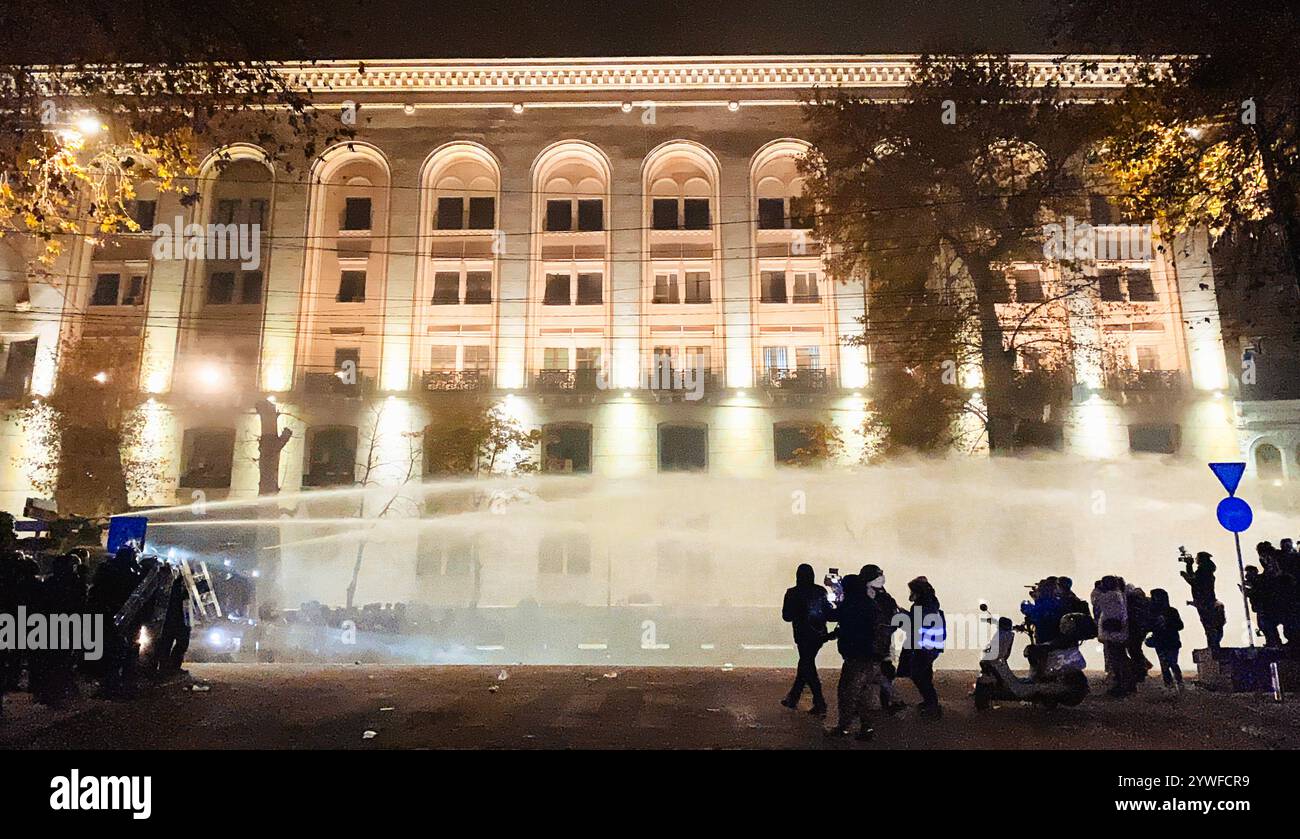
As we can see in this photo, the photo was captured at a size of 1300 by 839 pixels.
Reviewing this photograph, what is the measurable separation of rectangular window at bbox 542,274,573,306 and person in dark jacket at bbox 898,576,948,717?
2503 cm

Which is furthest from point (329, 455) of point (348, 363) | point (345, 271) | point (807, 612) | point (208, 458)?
point (807, 612)

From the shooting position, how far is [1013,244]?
20.6 metres

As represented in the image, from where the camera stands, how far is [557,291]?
33.5 m

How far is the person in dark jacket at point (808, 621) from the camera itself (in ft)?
31.3

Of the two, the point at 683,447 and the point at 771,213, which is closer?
the point at 683,447

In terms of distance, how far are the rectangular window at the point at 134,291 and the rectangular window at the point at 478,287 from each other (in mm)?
14513

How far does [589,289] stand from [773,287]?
8.30m

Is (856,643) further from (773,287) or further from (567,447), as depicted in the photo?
(773,287)

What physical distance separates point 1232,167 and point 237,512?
3377cm

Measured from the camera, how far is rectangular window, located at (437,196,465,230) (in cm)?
3412

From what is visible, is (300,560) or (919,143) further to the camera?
(300,560)

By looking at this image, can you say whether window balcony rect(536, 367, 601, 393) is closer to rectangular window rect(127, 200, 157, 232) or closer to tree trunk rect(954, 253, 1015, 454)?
tree trunk rect(954, 253, 1015, 454)

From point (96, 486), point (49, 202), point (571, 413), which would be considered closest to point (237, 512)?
point (96, 486)
